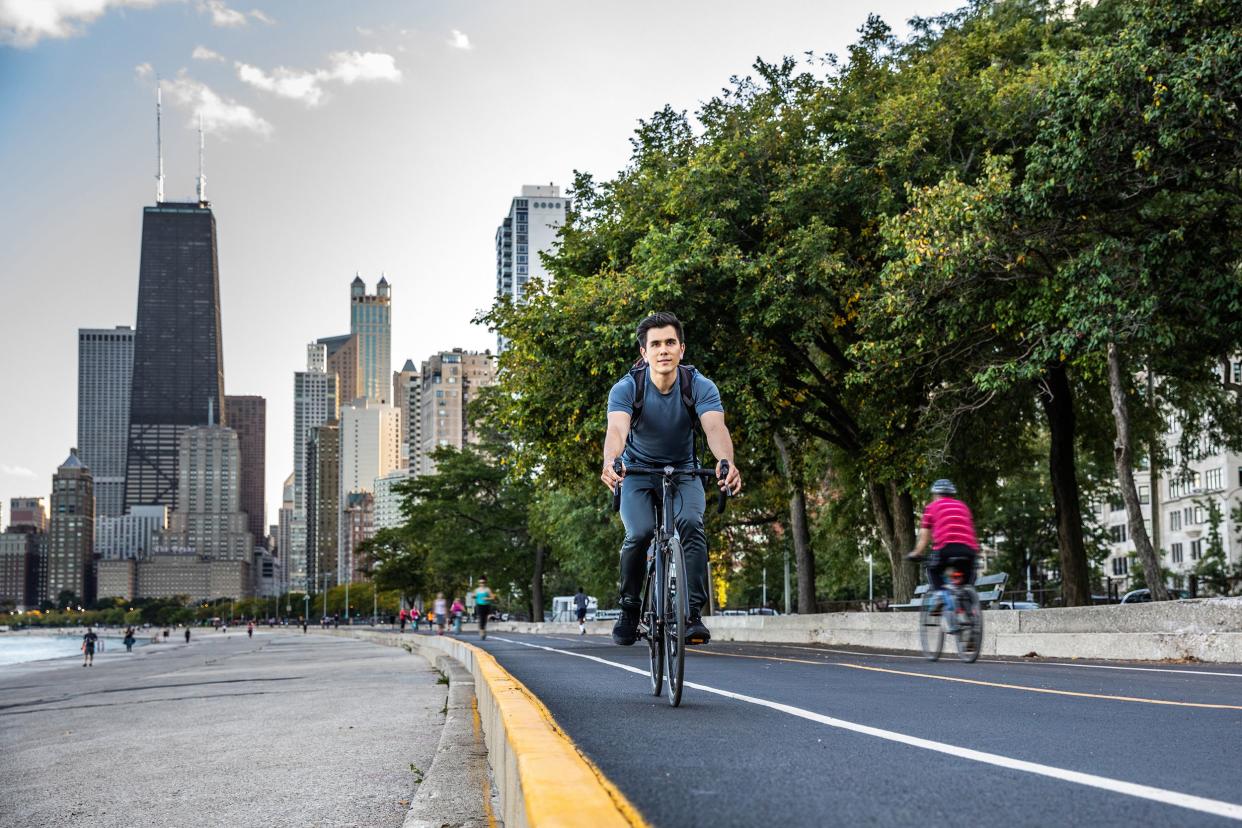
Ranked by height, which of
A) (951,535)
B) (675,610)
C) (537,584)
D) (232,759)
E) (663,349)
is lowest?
(537,584)

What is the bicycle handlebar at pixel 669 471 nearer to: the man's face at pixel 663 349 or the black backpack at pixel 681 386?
the black backpack at pixel 681 386

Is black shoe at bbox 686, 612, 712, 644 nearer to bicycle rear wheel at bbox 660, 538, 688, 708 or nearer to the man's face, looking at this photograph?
bicycle rear wheel at bbox 660, 538, 688, 708

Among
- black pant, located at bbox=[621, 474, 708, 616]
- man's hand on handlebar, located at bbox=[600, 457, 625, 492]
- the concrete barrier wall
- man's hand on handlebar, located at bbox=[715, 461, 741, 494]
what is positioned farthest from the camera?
the concrete barrier wall

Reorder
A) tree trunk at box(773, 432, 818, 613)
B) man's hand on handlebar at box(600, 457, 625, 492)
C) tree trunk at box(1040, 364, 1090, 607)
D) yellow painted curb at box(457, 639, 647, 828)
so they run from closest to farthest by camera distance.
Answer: yellow painted curb at box(457, 639, 647, 828)
man's hand on handlebar at box(600, 457, 625, 492)
tree trunk at box(1040, 364, 1090, 607)
tree trunk at box(773, 432, 818, 613)

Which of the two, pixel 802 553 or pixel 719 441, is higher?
pixel 719 441

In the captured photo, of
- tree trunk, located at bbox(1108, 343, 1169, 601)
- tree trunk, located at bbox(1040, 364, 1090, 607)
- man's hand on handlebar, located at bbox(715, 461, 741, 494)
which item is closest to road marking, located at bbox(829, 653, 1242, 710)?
man's hand on handlebar, located at bbox(715, 461, 741, 494)

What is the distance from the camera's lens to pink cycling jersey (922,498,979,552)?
12688 millimetres

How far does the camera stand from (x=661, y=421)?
714cm

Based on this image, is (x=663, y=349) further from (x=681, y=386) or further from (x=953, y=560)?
(x=953, y=560)

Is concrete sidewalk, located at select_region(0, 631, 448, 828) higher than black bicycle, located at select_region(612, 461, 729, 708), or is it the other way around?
black bicycle, located at select_region(612, 461, 729, 708)

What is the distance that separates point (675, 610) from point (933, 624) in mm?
7704

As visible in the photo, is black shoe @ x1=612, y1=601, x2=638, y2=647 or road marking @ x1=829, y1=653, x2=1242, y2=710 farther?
road marking @ x1=829, y1=653, x2=1242, y2=710

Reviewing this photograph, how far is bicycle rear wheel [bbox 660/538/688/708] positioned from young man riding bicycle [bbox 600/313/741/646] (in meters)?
0.13

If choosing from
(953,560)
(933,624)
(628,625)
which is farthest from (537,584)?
(628,625)
